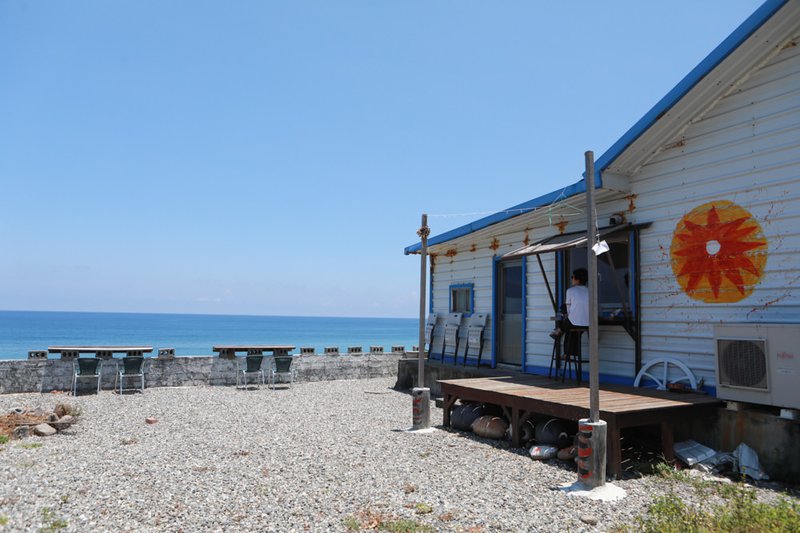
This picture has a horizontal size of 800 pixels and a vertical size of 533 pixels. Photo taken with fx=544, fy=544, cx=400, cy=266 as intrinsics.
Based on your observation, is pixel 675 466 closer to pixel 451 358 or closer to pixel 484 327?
pixel 484 327

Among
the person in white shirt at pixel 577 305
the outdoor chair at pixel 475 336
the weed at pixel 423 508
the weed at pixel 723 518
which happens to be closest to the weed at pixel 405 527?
the weed at pixel 423 508

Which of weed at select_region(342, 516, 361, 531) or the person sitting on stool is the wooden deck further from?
weed at select_region(342, 516, 361, 531)

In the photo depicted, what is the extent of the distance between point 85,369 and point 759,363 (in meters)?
12.1

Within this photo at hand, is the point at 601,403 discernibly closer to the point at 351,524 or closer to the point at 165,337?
the point at 351,524

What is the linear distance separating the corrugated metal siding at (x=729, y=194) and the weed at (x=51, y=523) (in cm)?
666

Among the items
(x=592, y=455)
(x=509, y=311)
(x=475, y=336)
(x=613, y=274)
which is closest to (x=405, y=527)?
(x=592, y=455)

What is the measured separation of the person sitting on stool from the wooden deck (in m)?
0.60

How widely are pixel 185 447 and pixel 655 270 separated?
6.50 meters

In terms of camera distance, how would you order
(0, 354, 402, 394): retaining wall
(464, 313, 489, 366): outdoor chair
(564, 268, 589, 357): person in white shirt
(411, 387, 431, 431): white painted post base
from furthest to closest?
(0, 354, 402, 394): retaining wall, (464, 313, 489, 366): outdoor chair, (411, 387, 431, 431): white painted post base, (564, 268, 589, 357): person in white shirt

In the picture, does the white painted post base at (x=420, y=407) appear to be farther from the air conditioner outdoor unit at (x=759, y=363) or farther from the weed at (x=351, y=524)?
the air conditioner outdoor unit at (x=759, y=363)

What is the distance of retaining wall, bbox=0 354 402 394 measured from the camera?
1163 cm

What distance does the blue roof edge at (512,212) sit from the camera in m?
7.92

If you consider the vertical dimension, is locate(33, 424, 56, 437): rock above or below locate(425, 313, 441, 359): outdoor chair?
below

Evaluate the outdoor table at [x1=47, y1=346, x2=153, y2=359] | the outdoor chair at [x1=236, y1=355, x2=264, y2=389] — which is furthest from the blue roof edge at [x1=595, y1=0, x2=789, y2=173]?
the outdoor table at [x1=47, y1=346, x2=153, y2=359]
